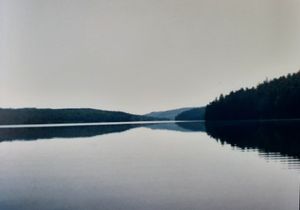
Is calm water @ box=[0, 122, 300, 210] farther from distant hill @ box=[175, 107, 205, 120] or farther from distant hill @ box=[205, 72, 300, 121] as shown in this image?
distant hill @ box=[175, 107, 205, 120]

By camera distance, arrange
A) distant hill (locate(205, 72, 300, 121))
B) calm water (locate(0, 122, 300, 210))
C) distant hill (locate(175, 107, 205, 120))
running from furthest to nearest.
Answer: distant hill (locate(175, 107, 205, 120)), distant hill (locate(205, 72, 300, 121)), calm water (locate(0, 122, 300, 210))

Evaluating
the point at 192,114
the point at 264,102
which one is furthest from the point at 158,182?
the point at 192,114

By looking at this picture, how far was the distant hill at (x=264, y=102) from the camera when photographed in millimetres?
35594

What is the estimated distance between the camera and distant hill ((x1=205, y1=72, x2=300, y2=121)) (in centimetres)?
3559

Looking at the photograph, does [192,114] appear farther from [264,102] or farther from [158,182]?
[158,182]

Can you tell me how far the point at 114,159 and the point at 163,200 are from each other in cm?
782

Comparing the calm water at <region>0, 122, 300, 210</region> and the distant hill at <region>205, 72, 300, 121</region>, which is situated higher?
the distant hill at <region>205, 72, 300, 121</region>

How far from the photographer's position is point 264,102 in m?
38.2

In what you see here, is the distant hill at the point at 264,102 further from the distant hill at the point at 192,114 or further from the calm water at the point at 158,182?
the calm water at the point at 158,182

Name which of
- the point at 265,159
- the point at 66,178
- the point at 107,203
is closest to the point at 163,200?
the point at 107,203

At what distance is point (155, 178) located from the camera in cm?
1074

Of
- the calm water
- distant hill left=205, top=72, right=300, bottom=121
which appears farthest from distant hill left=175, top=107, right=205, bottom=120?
the calm water

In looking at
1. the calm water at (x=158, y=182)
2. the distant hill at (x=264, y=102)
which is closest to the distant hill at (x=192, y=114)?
the distant hill at (x=264, y=102)

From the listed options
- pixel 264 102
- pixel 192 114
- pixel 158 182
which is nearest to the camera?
pixel 158 182
